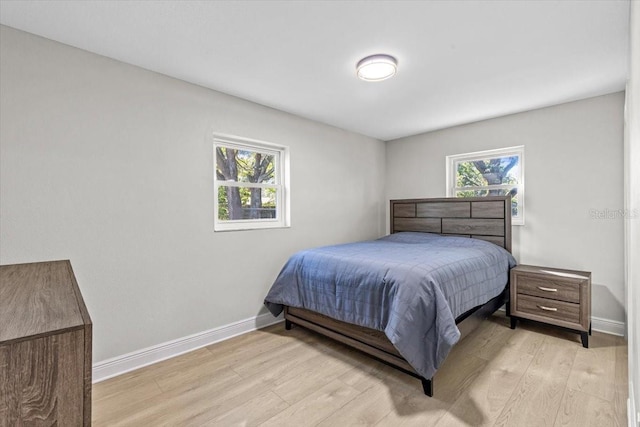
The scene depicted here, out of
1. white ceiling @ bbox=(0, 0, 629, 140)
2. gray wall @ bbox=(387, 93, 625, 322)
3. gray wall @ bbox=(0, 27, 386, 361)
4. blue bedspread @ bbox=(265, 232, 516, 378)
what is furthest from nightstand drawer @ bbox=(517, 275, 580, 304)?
gray wall @ bbox=(0, 27, 386, 361)

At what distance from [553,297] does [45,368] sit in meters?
3.37

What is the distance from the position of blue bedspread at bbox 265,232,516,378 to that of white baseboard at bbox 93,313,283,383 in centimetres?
24

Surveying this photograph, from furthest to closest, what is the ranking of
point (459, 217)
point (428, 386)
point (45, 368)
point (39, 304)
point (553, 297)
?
point (459, 217), point (553, 297), point (428, 386), point (39, 304), point (45, 368)

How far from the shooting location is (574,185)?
9.62 ft

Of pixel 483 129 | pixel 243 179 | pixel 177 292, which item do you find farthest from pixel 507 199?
pixel 177 292

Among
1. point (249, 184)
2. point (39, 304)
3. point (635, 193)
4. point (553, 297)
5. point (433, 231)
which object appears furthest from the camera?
point (433, 231)

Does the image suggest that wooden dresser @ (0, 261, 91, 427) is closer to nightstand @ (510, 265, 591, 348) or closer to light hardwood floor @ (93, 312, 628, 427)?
light hardwood floor @ (93, 312, 628, 427)

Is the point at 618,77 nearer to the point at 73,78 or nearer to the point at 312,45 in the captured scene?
the point at 312,45

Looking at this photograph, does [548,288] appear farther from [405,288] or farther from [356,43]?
[356,43]

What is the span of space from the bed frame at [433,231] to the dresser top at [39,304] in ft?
5.82

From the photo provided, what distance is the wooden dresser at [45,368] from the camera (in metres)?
0.61

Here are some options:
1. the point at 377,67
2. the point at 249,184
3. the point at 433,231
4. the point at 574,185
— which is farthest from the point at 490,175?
the point at 249,184

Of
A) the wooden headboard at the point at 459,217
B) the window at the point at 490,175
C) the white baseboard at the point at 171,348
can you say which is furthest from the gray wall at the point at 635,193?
the white baseboard at the point at 171,348

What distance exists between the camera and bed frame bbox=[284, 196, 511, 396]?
212 centimetres
